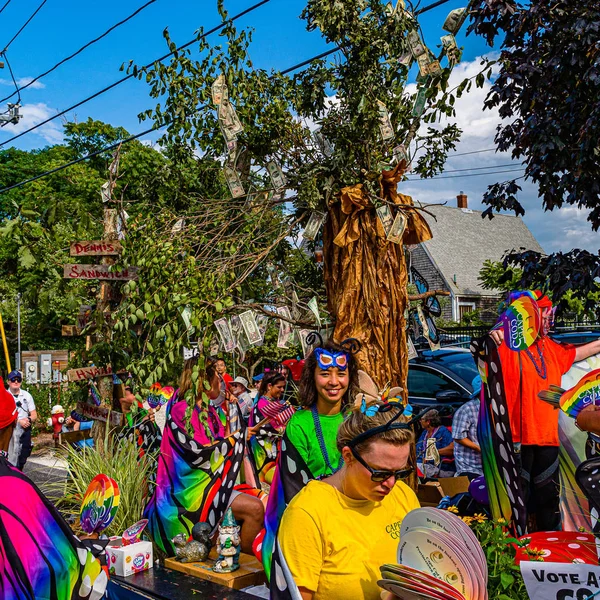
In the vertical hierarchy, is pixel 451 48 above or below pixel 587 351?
above

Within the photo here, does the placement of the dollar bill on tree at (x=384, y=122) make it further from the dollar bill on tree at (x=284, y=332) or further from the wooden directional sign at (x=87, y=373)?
the wooden directional sign at (x=87, y=373)

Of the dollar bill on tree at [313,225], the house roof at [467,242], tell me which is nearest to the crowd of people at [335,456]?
the dollar bill on tree at [313,225]

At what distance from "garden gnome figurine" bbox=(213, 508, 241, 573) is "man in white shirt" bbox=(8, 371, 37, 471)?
215 inches

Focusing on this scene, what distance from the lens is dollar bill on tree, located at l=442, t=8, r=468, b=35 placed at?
4828mm

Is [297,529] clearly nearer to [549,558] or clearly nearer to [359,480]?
[359,480]

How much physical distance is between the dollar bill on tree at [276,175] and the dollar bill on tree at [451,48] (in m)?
1.56

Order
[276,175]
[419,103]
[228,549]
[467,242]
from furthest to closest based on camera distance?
[467,242] < [276,175] < [419,103] < [228,549]

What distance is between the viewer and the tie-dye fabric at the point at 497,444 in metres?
4.45

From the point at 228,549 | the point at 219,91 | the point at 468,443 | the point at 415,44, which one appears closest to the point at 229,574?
the point at 228,549

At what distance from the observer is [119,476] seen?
18.8 ft

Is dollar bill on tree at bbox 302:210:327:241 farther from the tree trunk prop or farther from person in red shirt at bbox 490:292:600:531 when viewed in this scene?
person in red shirt at bbox 490:292:600:531

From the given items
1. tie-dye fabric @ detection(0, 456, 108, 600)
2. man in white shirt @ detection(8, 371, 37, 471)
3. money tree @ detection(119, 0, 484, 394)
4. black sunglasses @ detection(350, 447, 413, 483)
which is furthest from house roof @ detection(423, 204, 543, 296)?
tie-dye fabric @ detection(0, 456, 108, 600)

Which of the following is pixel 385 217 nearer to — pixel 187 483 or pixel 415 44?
pixel 415 44

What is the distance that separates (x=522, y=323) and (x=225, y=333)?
83.5 inches
